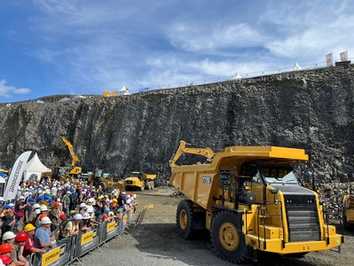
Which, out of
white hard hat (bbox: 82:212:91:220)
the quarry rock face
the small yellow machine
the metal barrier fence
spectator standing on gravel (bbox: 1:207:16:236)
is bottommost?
the metal barrier fence

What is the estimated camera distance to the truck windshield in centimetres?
1022

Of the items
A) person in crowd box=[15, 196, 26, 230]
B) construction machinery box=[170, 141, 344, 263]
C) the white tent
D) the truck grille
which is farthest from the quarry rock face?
→ person in crowd box=[15, 196, 26, 230]

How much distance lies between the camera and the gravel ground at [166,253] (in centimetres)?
991

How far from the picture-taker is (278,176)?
413 inches

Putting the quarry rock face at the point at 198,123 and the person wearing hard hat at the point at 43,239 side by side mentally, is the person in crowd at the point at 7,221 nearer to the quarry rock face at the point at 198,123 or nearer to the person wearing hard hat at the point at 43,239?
the person wearing hard hat at the point at 43,239

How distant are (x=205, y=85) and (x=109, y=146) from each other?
13487 mm

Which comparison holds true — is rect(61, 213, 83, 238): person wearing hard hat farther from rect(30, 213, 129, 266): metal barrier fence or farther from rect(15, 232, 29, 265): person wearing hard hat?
rect(15, 232, 29, 265): person wearing hard hat

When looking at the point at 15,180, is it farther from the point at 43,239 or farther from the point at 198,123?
the point at 198,123

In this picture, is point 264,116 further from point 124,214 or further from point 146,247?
point 146,247

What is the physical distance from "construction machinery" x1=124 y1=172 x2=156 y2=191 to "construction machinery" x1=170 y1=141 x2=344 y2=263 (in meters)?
22.1

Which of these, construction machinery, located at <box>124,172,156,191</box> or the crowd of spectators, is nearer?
the crowd of spectators

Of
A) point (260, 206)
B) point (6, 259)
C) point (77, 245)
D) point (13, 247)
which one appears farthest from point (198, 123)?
point (6, 259)

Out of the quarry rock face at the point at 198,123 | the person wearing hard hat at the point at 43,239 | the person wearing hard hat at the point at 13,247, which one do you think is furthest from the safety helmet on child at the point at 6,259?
the quarry rock face at the point at 198,123

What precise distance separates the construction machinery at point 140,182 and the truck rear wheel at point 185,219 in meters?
20.7
